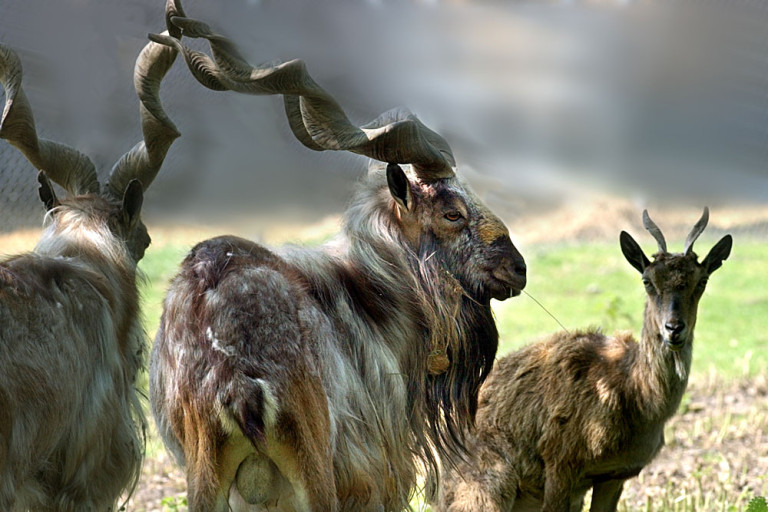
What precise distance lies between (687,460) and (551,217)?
3657 millimetres

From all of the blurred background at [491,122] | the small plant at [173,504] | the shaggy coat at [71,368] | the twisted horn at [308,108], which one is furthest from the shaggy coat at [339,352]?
the small plant at [173,504]

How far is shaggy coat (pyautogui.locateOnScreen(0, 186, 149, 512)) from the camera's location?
519 centimetres

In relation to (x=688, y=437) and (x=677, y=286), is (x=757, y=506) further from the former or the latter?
(x=688, y=437)

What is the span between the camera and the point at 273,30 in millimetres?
7824

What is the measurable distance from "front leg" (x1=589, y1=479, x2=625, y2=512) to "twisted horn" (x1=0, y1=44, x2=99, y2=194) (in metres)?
4.19

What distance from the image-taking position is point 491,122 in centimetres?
1023

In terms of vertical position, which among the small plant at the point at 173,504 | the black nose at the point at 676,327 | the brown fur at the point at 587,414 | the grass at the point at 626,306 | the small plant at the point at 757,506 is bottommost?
the small plant at the point at 173,504

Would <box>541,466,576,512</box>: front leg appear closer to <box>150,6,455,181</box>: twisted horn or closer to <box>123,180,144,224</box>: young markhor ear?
<box>150,6,455,181</box>: twisted horn

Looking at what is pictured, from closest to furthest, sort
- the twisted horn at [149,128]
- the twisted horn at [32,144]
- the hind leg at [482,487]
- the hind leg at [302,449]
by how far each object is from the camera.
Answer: the hind leg at [302,449] → the twisted horn at [32,144] → the twisted horn at [149,128] → the hind leg at [482,487]

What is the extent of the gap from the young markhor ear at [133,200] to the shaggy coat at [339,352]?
1.69m

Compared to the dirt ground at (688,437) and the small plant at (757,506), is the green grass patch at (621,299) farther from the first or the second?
the small plant at (757,506)

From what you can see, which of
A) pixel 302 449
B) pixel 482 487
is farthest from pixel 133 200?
pixel 482 487

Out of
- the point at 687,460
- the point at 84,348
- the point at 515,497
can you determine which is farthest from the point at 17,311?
the point at 687,460

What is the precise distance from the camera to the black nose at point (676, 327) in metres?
6.84
